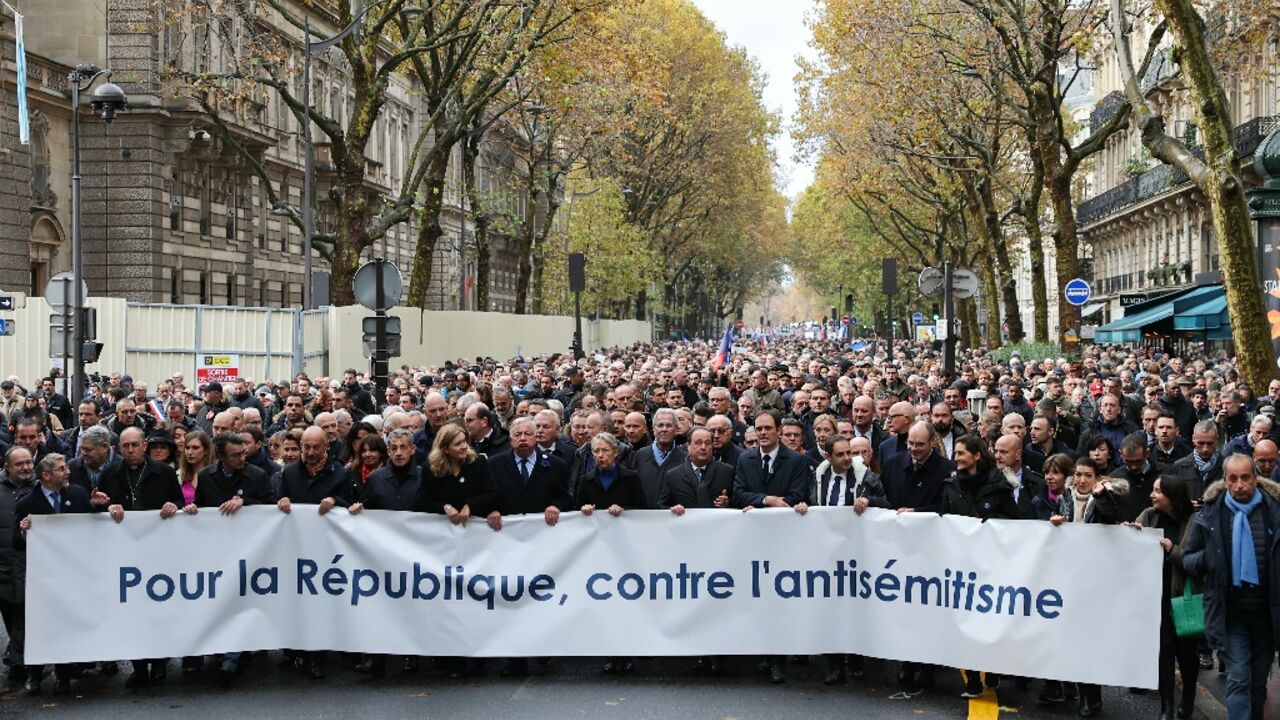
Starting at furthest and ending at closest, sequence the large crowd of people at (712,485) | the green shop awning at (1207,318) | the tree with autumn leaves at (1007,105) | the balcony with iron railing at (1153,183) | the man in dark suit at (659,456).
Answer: the balcony with iron railing at (1153,183), the green shop awning at (1207,318), the tree with autumn leaves at (1007,105), the man in dark suit at (659,456), the large crowd of people at (712,485)

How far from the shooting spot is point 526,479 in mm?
10477

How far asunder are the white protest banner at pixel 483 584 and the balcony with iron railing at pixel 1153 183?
26190 millimetres

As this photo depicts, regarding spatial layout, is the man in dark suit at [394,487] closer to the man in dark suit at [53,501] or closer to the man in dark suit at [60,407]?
the man in dark suit at [53,501]

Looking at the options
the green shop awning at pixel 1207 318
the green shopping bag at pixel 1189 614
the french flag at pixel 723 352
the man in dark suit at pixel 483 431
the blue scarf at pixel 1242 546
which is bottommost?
the green shopping bag at pixel 1189 614

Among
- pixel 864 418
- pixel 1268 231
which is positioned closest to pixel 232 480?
pixel 864 418

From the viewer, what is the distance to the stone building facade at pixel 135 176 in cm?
3788

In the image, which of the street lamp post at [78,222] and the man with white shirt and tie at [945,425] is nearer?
the man with white shirt and tie at [945,425]

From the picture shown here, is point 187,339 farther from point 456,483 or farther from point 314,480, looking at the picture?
point 456,483

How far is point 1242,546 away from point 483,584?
4.20m

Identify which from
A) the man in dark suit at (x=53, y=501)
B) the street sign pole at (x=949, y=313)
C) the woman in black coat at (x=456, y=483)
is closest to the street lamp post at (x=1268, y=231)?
the street sign pole at (x=949, y=313)

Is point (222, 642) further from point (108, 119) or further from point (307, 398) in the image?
point (108, 119)

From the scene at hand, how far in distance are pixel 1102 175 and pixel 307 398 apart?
59552 mm

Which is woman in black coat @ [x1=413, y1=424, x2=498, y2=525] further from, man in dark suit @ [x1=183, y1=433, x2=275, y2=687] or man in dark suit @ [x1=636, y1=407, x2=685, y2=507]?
man in dark suit @ [x1=636, y1=407, x2=685, y2=507]

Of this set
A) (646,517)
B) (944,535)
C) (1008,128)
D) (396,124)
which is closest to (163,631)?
(646,517)
